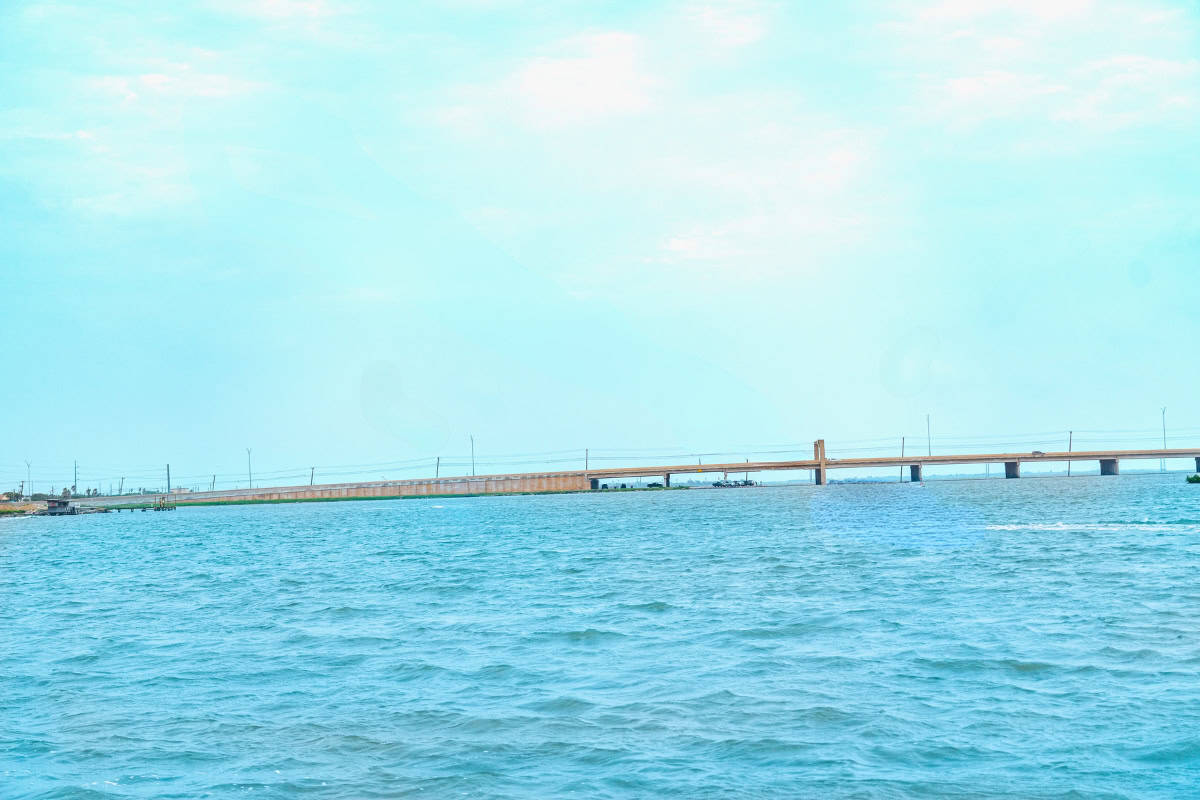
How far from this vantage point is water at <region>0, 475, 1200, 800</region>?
1514 centimetres

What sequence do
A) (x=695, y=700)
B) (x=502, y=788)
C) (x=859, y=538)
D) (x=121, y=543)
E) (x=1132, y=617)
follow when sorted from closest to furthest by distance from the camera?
(x=502, y=788) < (x=695, y=700) < (x=1132, y=617) < (x=859, y=538) < (x=121, y=543)

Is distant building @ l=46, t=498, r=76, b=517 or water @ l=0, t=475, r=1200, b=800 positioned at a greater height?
water @ l=0, t=475, r=1200, b=800

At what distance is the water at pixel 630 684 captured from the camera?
15.1 m

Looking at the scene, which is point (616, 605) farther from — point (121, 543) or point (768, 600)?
point (121, 543)

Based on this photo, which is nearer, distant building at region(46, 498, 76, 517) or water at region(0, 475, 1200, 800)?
water at region(0, 475, 1200, 800)

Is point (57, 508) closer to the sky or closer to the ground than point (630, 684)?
closer to the ground

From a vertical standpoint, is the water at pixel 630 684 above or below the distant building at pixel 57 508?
above

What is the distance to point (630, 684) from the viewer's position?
20.8 m

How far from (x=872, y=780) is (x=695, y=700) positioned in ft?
17.0

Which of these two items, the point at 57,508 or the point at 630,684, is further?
the point at 57,508

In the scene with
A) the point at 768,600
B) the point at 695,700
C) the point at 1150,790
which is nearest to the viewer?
the point at 1150,790

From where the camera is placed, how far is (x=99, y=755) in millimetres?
17109

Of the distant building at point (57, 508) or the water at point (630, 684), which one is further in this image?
the distant building at point (57, 508)

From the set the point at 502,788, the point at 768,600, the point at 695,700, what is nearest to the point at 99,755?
the point at 502,788
